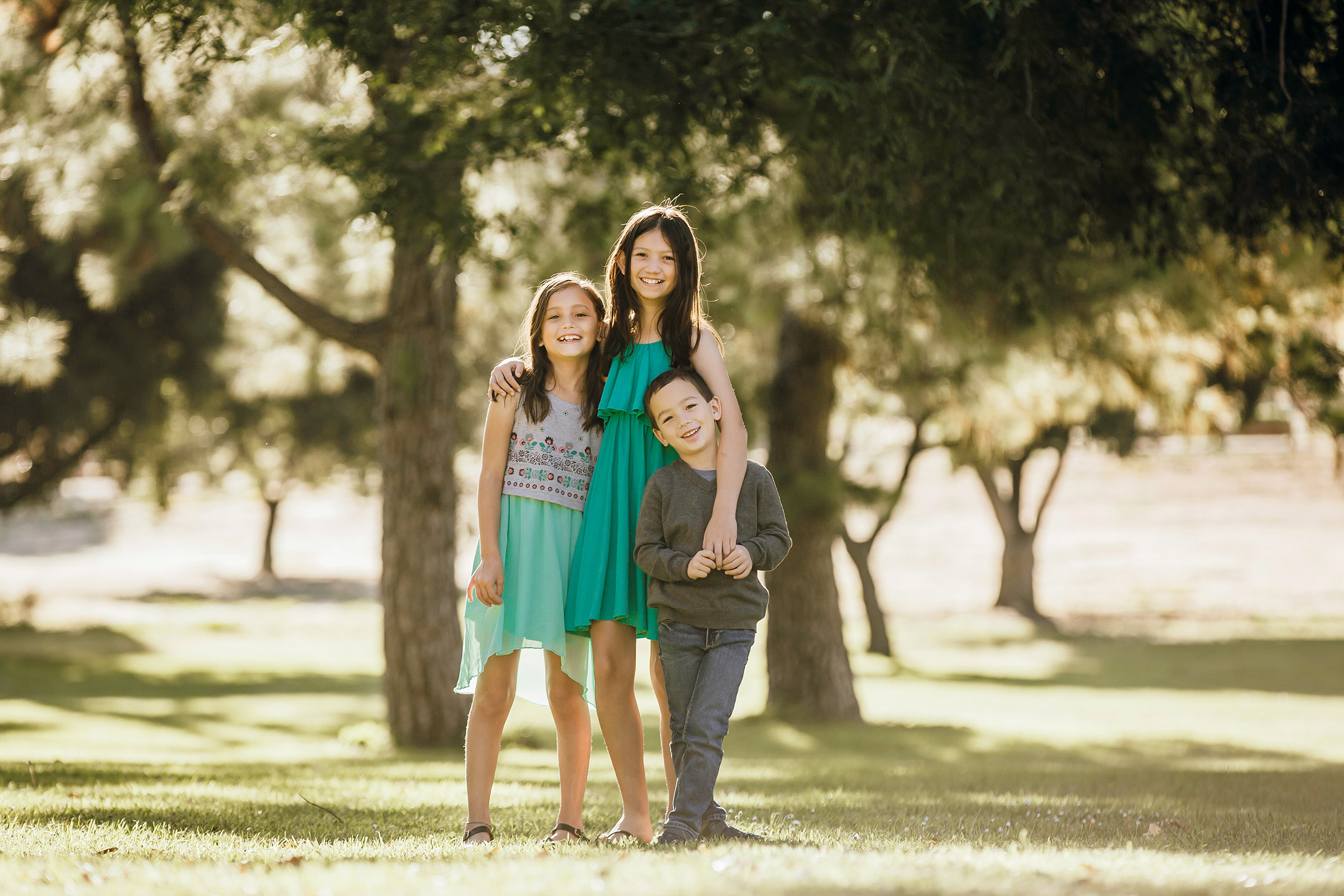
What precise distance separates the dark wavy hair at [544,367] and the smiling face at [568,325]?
25 mm

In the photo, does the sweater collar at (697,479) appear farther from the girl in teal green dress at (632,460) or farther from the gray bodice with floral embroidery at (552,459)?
the gray bodice with floral embroidery at (552,459)

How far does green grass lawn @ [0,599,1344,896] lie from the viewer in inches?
111

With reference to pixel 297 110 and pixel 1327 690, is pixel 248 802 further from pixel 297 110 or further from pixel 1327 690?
pixel 1327 690

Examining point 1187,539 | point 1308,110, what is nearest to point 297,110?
point 1308,110

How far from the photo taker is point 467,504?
25.9 m

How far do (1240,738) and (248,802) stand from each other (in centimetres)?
929

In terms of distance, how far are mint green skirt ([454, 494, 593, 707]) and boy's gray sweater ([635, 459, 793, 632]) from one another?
0.97 feet

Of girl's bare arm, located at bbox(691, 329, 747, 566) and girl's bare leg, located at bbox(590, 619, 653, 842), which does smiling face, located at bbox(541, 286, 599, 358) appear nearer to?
girl's bare arm, located at bbox(691, 329, 747, 566)

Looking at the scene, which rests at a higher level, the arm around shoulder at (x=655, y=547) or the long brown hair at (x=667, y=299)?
the long brown hair at (x=667, y=299)

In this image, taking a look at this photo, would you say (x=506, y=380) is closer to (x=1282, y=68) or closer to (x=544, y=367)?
(x=544, y=367)

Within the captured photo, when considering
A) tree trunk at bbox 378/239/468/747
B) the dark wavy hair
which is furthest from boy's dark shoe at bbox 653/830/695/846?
tree trunk at bbox 378/239/468/747

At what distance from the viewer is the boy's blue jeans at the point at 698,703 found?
11.8 ft

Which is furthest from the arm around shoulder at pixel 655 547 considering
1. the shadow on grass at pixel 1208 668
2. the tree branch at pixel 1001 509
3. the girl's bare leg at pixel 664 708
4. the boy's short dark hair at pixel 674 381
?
the tree branch at pixel 1001 509

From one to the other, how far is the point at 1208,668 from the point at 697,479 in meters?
16.5
